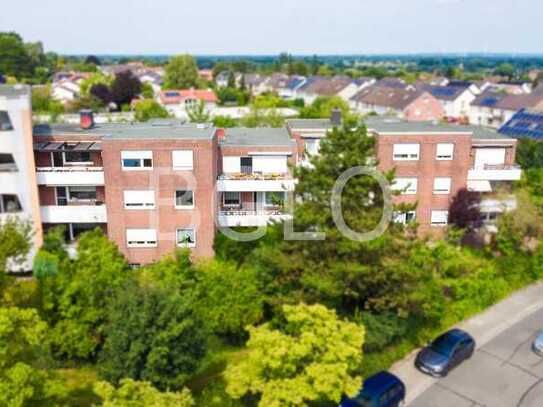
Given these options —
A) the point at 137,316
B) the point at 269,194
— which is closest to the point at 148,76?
the point at 269,194

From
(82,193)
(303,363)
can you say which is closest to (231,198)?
(82,193)

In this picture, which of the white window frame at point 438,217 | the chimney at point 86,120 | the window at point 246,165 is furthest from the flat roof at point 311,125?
the chimney at point 86,120

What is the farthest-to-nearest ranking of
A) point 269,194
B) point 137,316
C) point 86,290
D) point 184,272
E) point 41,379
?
point 269,194 < point 184,272 < point 86,290 < point 137,316 < point 41,379

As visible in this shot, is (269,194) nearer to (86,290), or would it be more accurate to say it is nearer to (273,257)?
(273,257)

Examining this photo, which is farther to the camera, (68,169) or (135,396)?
(68,169)

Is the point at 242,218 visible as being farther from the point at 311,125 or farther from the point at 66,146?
the point at 66,146

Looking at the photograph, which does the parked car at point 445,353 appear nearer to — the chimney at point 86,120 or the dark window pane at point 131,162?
the dark window pane at point 131,162
